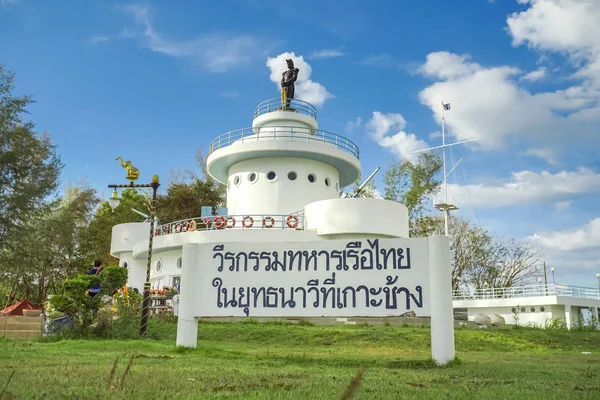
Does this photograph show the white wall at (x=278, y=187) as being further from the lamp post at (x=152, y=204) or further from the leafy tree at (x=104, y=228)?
the leafy tree at (x=104, y=228)

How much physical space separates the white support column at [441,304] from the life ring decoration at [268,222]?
14775 millimetres

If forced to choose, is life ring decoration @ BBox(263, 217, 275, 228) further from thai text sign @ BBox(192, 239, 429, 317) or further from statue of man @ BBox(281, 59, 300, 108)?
thai text sign @ BBox(192, 239, 429, 317)

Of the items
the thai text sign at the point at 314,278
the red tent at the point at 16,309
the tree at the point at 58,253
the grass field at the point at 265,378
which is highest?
the tree at the point at 58,253

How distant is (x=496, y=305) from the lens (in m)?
30.8

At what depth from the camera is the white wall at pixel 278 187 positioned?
1075 inches

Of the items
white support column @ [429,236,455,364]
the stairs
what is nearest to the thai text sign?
white support column @ [429,236,455,364]

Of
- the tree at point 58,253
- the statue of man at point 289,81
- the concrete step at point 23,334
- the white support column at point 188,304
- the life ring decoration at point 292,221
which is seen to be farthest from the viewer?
the tree at point 58,253

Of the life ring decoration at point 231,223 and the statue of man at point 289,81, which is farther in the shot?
the statue of man at point 289,81

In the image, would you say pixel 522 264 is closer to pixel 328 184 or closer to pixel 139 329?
pixel 328 184

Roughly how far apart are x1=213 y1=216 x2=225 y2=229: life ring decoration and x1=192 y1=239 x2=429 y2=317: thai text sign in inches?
544

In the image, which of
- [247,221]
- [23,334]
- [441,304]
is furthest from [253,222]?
[441,304]

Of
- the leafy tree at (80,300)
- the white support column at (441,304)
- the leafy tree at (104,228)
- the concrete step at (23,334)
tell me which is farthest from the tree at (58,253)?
the white support column at (441,304)

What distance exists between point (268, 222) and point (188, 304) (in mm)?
14541

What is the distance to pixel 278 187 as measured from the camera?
1083 inches
